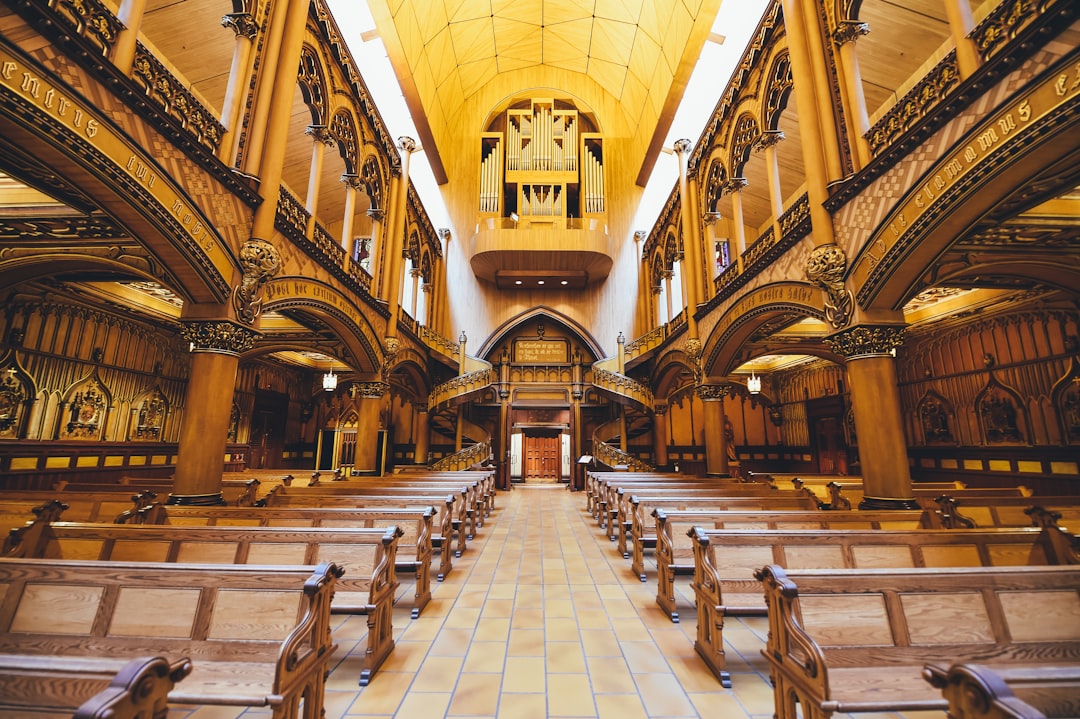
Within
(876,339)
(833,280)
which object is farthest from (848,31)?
(876,339)

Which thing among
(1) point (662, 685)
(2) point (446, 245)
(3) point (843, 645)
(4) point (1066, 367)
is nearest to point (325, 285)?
(1) point (662, 685)

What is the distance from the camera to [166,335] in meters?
11.6

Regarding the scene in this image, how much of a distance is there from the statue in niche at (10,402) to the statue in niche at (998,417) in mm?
20248

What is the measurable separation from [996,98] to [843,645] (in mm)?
4901

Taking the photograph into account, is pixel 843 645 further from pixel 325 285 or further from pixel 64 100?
pixel 325 285

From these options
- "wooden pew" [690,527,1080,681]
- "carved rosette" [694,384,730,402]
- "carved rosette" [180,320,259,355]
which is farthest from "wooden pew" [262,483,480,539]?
"carved rosette" [694,384,730,402]

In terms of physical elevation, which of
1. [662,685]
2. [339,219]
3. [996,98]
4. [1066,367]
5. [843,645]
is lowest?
[662,685]

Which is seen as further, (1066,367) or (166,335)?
(166,335)

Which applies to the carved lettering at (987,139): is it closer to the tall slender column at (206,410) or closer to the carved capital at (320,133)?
the tall slender column at (206,410)

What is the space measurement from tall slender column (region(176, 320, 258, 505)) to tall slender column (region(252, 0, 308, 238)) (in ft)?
4.96

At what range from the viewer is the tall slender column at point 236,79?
5742mm

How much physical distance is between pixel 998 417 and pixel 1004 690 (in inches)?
482

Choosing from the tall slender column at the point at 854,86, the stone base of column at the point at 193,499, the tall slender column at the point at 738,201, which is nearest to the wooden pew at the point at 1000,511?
the tall slender column at the point at 854,86

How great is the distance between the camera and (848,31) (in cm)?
614
